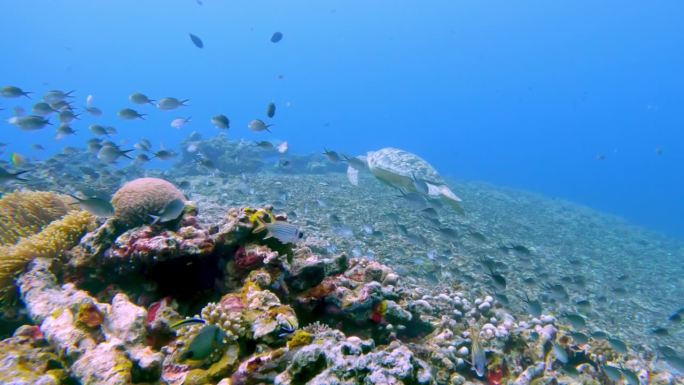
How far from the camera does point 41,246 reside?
17.5 feet

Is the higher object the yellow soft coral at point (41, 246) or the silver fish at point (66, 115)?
the silver fish at point (66, 115)

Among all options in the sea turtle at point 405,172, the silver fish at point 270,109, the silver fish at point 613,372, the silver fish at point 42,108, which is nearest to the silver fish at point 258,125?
the silver fish at point 270,109

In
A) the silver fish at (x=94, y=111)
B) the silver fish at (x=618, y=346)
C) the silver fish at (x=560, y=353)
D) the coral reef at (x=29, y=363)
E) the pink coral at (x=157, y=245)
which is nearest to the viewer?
the coral reef at (x=29, y=363)

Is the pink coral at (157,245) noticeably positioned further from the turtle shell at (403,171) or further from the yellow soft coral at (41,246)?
the turtle shell at (403,171)

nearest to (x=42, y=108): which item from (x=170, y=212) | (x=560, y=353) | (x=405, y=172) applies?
(x=170, y=212)

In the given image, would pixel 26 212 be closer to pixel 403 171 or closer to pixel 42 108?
pixel 42 108

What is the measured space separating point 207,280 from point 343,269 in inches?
73.4

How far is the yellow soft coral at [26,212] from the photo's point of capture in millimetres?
6480

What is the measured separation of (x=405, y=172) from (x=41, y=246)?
9640mm

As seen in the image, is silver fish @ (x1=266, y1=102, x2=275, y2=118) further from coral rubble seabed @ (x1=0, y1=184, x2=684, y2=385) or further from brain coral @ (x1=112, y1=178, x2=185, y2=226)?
coral rubble seabed @ (x1=0, y1=184, x2=684, y2=385)

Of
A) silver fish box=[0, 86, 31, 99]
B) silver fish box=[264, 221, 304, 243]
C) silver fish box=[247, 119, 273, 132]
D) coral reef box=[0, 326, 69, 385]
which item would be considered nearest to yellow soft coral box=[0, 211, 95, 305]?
coral reef box=[0, 326, 69, 385]

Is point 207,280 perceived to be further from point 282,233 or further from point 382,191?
point 382,191

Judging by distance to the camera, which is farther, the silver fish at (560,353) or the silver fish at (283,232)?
the silver fish at (560,353)

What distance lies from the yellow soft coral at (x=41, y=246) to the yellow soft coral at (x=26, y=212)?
49.3 inches
